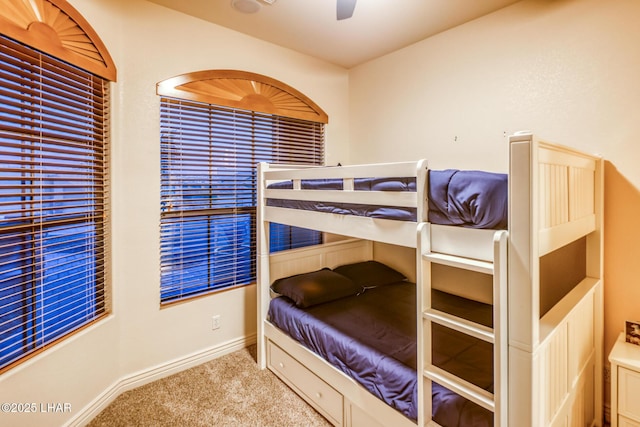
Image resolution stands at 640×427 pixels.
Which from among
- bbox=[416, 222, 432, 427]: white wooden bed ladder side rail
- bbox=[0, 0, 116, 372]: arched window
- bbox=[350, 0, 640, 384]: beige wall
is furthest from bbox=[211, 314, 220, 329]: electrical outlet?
bbox=[350, 0, 640, 384]: beige wall

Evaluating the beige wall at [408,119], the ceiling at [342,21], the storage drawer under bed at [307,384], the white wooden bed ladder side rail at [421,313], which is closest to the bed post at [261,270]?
the storage drawer under bed at [307,384]

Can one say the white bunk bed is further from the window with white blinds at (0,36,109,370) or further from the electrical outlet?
the window with white blinds at (0,36,109,370)

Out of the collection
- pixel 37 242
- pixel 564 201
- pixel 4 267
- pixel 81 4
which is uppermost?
pixel 81 4

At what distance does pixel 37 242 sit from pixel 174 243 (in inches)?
34.6

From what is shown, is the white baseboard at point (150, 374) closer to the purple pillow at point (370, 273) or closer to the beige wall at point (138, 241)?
the beige wall at point (138, 241)

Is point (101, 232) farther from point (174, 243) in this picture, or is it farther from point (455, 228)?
point (455, 228)

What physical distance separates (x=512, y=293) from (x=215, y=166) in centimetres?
230

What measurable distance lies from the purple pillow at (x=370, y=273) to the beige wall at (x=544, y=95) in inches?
43.5

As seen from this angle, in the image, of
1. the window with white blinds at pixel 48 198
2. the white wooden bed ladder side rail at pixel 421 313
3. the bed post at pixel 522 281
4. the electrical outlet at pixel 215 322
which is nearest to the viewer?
the bed post at pixel 522 281

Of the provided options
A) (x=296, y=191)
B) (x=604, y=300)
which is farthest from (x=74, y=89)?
(x=604, y=300)

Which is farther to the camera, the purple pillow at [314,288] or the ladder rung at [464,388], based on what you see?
the purple pillow at [314,288]

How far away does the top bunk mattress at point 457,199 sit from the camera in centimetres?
118

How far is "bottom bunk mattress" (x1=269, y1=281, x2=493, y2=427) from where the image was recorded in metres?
1.39

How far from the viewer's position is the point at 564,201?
4.59 feet
